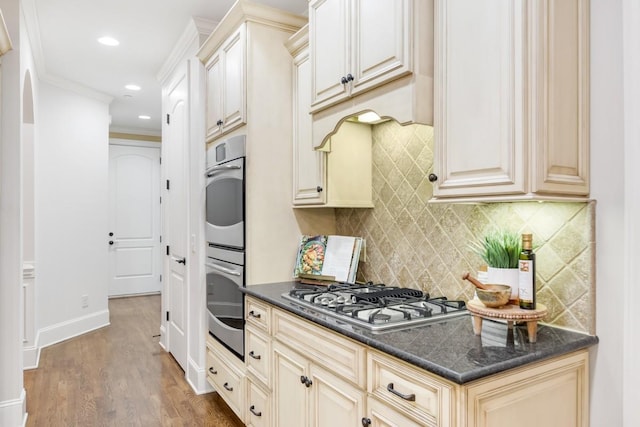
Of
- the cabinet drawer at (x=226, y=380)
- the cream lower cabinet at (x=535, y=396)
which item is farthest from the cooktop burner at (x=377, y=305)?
the cabinet drawer at (x=226, y=380)

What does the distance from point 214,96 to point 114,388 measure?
7.82 feet

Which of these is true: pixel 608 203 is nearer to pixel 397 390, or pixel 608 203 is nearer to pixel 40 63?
pixel 397 390

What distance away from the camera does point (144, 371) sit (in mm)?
3619

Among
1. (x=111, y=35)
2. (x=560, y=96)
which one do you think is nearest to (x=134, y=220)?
(x=111, y=35)

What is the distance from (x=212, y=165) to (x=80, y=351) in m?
2.59

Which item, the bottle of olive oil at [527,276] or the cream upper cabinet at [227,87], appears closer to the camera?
the bottle of olive oil at [527,276]

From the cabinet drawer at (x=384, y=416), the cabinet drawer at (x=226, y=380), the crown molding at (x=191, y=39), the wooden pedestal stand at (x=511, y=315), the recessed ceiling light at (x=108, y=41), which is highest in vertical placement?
the recessed ceiling light at (x=108, y=41)

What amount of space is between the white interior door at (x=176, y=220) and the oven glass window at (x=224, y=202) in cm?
56

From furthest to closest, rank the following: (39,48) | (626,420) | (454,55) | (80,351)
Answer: (80,351) → (39,48) → (454,55) → (626,420)

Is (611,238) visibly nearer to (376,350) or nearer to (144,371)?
(376,350)

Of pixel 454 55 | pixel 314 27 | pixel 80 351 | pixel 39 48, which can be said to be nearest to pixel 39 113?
pixel 39 48

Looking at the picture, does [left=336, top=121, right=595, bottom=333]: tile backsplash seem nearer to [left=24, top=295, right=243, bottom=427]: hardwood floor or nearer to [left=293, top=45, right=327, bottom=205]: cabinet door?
[left=293, top=45, right=327, bottom=205]: cabinet door

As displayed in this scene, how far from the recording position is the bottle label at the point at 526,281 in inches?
54.9

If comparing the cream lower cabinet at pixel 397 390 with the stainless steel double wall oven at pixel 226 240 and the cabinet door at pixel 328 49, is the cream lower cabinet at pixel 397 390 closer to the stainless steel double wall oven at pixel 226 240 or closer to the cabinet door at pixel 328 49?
the stainless steel double wall oven at pixel 226 240
